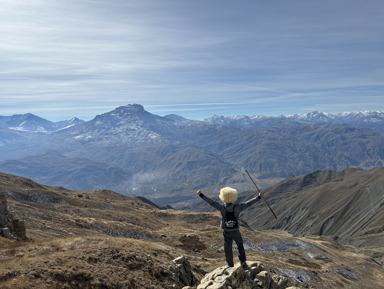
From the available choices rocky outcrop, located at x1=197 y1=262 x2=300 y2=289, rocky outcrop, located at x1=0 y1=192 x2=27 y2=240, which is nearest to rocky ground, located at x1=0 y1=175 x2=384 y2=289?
rocky outcrop, located at x1=197 y1=262 x2=300 y2=289

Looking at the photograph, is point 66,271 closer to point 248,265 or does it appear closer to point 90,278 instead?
point 90,278

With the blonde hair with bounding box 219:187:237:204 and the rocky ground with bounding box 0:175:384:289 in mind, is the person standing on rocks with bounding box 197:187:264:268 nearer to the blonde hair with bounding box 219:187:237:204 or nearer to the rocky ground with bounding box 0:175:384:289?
the blonde hair with bounding box 219:187:237:204

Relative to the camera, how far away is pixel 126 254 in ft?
66.5

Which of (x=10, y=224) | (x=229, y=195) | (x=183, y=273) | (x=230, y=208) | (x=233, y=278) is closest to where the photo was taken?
(x=229, y=195)

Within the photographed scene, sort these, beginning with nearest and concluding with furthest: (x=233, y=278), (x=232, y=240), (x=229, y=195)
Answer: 1. (x=229, y=195)
2. (x=233, y=278)
3. (x=232, y=240)

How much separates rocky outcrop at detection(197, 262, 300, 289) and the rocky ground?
0.21ft

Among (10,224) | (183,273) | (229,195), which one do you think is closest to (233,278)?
(229,195)

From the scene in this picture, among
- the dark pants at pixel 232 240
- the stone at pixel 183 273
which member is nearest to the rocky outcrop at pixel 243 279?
the dark pants at pixel 232 240

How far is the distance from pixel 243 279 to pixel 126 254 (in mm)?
9142

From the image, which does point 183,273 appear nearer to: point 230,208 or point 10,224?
point 230,208

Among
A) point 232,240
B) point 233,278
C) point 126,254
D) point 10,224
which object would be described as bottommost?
point 126,254

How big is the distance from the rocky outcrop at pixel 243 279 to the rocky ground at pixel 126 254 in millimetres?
64

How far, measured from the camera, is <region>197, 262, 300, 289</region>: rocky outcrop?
15.2 meters

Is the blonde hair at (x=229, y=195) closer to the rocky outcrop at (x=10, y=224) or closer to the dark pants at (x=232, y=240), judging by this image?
the dark pants at (x=232, y=240)
